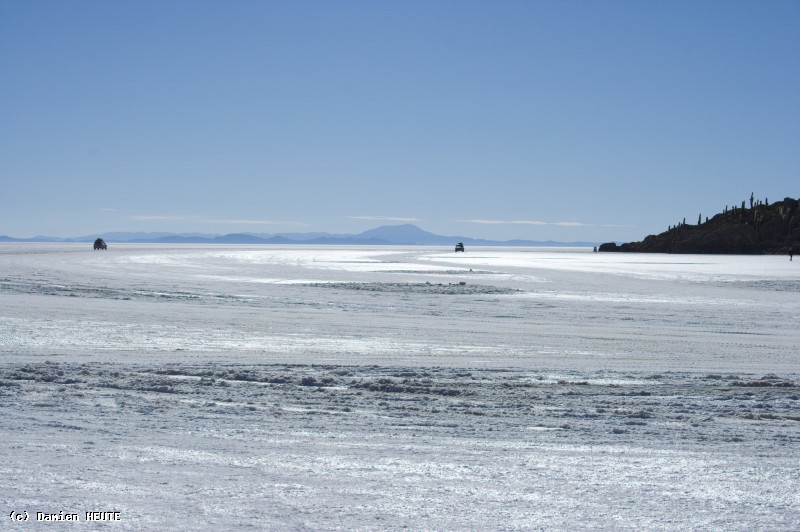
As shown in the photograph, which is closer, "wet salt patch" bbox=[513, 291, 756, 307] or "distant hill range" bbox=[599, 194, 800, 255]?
"wet salt patch" bbox=[513, 291, 756, 307]

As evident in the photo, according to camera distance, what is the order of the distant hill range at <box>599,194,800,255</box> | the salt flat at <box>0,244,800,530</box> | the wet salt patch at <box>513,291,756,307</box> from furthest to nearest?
the distant hill range at <box>599,194,800,255</box>, the wet salt patch at <box>513,291,756,307</box>, the salt flat at <box>0,244,800,530</box>

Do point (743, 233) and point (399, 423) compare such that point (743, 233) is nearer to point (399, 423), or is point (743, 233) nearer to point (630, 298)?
point (630, 298)

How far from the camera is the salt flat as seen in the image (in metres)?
5.17

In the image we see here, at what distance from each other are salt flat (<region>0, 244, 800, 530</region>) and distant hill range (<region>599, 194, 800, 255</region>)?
105 meters

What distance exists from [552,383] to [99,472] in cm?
579

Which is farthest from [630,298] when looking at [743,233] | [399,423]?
[743,233]

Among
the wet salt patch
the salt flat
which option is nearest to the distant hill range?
the wet salt patch

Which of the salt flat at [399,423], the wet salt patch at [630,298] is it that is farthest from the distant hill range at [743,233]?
the salt flat at [399,423]

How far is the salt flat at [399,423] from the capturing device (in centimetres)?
517

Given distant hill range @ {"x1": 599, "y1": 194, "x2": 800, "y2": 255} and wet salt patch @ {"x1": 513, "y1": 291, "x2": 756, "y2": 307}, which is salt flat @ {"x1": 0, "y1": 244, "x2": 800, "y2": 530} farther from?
distant hill range @ {"x1": 599, "y1": 194, "x2": 800, "y2": 255}

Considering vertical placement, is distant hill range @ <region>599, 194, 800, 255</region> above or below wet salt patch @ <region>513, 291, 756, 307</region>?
above

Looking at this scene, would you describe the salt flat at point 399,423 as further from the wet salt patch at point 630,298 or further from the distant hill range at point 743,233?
the distant hill range at point 743,233

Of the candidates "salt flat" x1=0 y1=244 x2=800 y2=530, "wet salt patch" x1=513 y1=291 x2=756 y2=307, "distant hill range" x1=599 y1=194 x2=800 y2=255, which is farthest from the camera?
"distant hill range" x1=599 y1=194 x2=800 y2=255

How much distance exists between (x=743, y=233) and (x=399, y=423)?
402 ft
